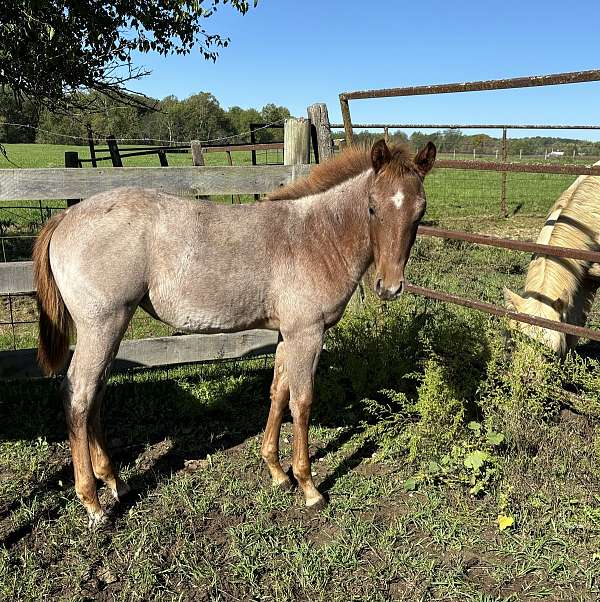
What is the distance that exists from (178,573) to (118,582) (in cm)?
29

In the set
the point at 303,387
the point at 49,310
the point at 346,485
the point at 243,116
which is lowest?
the point at 346,485

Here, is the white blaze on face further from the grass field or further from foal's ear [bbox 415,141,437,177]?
the grass field

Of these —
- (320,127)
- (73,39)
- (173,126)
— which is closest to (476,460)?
(320,127)

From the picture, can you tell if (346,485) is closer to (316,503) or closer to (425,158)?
(316,503)

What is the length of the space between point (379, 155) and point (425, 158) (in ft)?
0.90

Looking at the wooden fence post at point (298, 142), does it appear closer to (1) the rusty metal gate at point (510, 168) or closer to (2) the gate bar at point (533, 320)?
(1) the rusty metal gate at point (510, 168)

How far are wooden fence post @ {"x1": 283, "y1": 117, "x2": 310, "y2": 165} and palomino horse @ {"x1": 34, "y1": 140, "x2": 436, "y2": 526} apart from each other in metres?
1.16

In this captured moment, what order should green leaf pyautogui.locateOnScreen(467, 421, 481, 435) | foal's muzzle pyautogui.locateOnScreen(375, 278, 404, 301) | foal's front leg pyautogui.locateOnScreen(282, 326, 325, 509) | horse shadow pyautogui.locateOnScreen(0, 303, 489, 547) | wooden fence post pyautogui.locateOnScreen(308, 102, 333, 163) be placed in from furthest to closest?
wooden fence post pyautogui.locateOnScreen(308, 102, 333, 163)
horse shadow pyautogui.locateOnScreen(0, 303, 489, 547)
green leaf pyautogui.locateOnScreen(467, 421, 481, 435)
foal's front leg pyautogui.locateOnScreen(282, 326, 325, 509)
foal's muzzle pyautogui.locateOnScreen(375, 278, 404, 301)

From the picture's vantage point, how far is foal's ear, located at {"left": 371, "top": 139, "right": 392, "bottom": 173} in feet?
9.26

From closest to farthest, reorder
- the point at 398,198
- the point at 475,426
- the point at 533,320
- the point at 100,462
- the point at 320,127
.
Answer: the point at 398,198
the point at 100,462
the point at 475,426
the point at 533,320
the point at 320,127

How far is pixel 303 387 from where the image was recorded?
3.23 metres

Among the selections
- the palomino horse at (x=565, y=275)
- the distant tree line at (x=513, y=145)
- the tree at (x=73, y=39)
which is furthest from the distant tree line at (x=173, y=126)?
the palomino horse at (x=565, y=275)

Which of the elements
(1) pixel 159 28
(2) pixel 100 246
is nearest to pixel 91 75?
(1) pixel 159 28

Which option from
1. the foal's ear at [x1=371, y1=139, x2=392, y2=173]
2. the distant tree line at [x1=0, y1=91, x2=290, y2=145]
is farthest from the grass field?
the distant tree line at [x1=0, y1=91, x2=290, y2=145]
